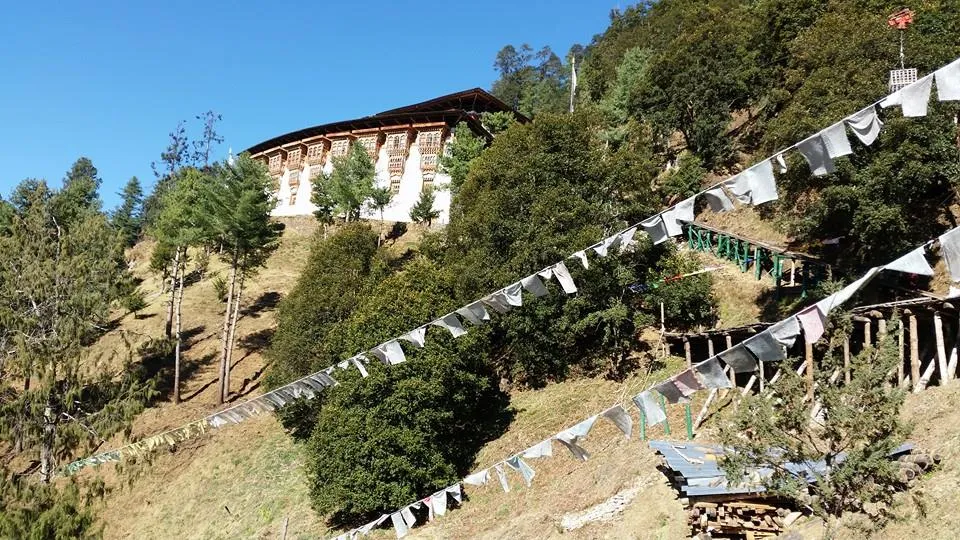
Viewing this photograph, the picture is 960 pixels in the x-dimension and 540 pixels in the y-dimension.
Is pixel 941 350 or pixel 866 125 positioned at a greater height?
pixel 866 125

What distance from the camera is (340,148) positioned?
6781cm

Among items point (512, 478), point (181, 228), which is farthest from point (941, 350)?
point (181, 228)

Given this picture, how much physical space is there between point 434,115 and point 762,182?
2087 inches

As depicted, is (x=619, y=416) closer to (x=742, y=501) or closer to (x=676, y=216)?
(x=676, y=216)

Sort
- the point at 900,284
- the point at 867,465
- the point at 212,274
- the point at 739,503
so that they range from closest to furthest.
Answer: the point at 867,465, the point at 739,503, the point at 900,284, the point at 212,274

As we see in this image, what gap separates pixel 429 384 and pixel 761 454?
531 inches

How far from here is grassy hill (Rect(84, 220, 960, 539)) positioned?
15906 millimetres

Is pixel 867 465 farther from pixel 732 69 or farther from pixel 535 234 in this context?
pixel 732 69

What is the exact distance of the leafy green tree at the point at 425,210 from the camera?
53.7 meters

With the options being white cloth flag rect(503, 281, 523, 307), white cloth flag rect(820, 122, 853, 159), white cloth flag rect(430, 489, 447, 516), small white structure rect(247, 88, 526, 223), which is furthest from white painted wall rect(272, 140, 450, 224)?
white cloth flag rect(820, 122, 853, 159)

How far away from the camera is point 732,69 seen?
42062 mm

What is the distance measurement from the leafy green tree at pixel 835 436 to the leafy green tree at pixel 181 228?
28776 millimetres

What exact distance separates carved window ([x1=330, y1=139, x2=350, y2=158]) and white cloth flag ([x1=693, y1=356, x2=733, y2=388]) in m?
60.0

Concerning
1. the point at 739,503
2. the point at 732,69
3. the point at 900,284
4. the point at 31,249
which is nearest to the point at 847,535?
the point at 739,503
